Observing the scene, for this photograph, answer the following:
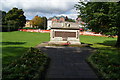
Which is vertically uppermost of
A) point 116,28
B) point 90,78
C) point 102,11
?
point 102,11

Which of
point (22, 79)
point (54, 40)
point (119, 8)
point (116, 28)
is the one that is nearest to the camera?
point (22, 79)

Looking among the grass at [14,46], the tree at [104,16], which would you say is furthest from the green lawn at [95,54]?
the tree at [104,16]

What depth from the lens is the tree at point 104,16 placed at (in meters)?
11.1

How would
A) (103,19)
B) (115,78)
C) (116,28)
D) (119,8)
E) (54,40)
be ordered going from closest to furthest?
(115,78)
(119,8)
(116,28)
(103,19)
(54,40)

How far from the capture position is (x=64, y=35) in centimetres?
1570

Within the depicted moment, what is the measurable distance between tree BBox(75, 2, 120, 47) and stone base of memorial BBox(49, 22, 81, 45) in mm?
A: 2399

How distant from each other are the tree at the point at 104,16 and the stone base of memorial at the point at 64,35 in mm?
2399

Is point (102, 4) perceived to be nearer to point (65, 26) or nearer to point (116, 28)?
point (116, 28)

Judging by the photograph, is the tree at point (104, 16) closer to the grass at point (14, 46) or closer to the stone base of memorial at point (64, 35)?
the stone base of memorial at point (64, 35)

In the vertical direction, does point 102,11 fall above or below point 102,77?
above

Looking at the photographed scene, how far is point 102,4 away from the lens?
12.5 metres

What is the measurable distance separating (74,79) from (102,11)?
34.0 feet

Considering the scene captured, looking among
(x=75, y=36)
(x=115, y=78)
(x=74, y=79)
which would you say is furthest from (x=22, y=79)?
(x=75, y=36)

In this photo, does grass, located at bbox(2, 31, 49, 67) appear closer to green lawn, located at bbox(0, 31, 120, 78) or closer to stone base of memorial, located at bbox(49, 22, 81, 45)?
green lawn, located at bbox(0, 31, 120, 78)
